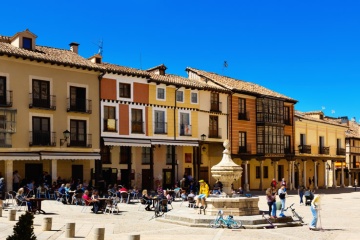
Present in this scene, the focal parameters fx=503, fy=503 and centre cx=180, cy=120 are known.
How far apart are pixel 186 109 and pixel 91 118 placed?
8536 mm

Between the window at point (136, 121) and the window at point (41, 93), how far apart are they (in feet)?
21.3

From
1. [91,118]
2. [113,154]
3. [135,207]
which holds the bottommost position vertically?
[135,207]

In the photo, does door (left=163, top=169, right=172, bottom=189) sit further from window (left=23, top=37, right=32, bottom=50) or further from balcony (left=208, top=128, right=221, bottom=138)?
window (left=23, top=37, right=32, bottom=50)

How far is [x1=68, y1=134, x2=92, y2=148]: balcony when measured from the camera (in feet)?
104

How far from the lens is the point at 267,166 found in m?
47.1

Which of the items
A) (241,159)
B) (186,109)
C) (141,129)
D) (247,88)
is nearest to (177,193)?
(141,129)

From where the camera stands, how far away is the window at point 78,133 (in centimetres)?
3177

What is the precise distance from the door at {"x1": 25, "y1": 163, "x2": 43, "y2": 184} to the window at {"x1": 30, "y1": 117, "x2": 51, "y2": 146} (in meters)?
1.79

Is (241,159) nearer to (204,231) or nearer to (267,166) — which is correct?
(267,166)

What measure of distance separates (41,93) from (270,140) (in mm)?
22228

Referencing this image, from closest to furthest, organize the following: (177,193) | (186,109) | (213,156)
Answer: (177,193) → (186,109) → (213,156)

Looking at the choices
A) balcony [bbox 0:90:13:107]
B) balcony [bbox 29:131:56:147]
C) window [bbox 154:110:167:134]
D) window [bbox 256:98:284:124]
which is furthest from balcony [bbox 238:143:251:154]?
balcony [bbox 0:90:13:107]

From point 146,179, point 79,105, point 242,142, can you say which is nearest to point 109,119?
point 79,105

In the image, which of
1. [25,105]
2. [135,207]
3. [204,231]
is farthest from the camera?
[25,105]
